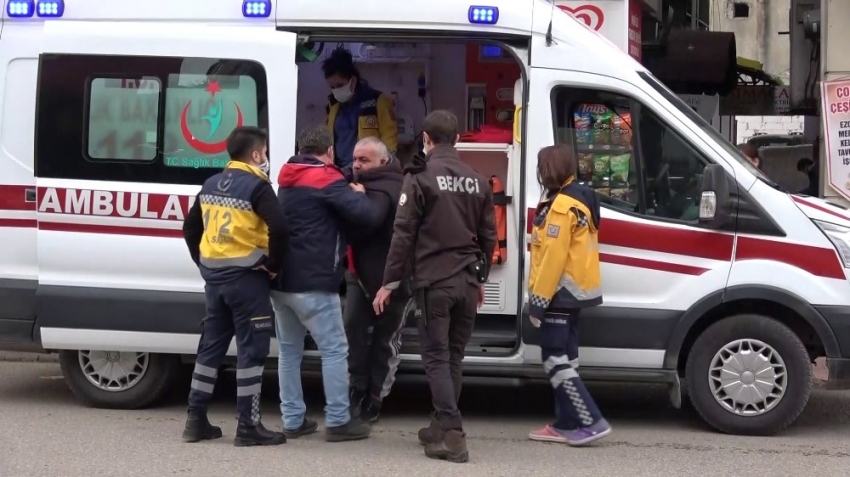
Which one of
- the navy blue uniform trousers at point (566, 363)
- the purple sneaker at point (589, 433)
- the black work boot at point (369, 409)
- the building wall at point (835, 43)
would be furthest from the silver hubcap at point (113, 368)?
the building wall at point (835, 43)

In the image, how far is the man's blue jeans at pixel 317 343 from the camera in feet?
20.9

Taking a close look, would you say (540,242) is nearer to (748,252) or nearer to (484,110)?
(748,252)

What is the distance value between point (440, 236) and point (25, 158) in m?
2.76

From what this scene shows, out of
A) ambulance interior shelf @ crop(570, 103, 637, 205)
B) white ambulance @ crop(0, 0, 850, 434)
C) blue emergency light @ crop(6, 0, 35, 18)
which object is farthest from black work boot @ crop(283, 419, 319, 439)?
blue emergency light @ crop(6, 0, 35, 18)

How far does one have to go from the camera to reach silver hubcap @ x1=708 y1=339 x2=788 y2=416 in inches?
263

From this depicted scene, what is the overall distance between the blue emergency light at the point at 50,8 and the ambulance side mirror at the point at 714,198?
402 centimetres

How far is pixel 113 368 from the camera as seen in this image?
7277mm

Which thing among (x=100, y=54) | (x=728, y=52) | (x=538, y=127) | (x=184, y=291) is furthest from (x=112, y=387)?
(x=728, y=52)

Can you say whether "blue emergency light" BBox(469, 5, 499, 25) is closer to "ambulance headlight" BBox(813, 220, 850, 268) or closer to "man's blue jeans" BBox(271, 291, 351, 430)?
"man's blue jeans" BBox(271, 291, 351, 430)

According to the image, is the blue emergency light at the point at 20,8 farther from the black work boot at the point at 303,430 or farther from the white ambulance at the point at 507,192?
the black work boot at the point at 303,430

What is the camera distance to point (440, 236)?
20.0 ft

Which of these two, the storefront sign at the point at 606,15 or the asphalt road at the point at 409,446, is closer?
the asphalt road at the point at 409,446

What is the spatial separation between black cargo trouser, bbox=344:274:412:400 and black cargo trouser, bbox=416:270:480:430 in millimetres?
520

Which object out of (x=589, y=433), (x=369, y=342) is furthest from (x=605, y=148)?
(x=369, y=342)
